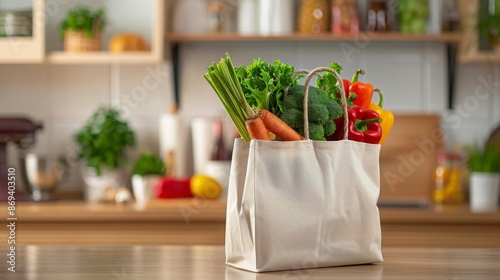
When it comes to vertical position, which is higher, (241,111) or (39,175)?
(241,111)

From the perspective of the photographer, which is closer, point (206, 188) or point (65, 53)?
point (206, 188)

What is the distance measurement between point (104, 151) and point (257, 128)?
2.27 meters

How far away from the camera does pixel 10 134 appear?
330cm

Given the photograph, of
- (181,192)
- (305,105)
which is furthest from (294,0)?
(305,105)

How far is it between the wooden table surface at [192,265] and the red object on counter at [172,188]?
157 centimetres

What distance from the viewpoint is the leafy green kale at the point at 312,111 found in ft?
4.15

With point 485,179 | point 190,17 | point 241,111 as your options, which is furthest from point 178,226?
point 241,111

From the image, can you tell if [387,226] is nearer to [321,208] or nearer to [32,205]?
[32,205]

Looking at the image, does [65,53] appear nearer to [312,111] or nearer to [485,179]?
[485,179]

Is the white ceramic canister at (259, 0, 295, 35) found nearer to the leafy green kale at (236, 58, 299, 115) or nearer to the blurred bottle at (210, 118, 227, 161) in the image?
the blurred bottle at (210, 118, 227, 161)

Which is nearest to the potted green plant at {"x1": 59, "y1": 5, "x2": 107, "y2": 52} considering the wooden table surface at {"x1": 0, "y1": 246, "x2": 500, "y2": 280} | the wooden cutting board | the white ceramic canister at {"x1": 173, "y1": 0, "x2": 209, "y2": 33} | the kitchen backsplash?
the kitchen backsplash

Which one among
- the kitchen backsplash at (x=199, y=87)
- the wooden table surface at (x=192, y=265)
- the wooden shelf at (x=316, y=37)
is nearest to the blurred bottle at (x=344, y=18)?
the wooden shelf at (x=316, y=37)

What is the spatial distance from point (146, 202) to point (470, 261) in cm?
185

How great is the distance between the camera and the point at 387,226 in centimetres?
296
